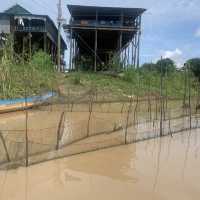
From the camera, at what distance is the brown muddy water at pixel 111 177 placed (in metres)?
5.28

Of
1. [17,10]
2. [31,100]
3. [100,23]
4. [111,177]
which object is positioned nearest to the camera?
[111,177]

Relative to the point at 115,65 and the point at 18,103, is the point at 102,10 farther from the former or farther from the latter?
the point at 18,103

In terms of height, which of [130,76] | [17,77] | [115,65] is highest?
[115,65]

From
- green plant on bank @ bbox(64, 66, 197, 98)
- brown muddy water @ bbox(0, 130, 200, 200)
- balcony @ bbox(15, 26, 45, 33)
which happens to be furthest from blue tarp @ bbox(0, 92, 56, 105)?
balcony @ bbox(15, 26, 45, 33)

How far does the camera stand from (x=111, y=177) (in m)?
6.11

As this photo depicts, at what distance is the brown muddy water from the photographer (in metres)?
5.28

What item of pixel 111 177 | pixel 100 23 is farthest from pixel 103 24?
pixel 111 177

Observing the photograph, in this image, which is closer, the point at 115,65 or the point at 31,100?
the point at 31,100

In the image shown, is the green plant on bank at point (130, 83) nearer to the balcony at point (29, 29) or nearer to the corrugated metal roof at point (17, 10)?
the balcony at point (29, 29)

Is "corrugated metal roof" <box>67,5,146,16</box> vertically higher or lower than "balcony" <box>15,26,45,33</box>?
higher

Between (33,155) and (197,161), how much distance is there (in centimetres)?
333

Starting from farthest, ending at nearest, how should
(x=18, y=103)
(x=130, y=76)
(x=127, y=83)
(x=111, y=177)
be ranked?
(x=130, y=76)
(x=127, y=83)
(x=18, y=103)
(x=111, y=177)

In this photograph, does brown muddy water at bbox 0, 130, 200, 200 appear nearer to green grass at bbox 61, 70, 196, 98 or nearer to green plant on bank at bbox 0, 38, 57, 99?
green plant on bank at bbox 0, 38, 57, 99

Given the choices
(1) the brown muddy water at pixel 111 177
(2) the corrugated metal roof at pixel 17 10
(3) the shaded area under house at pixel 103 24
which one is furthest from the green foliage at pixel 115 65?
(1) the brown muddy water at pixel 111 177
